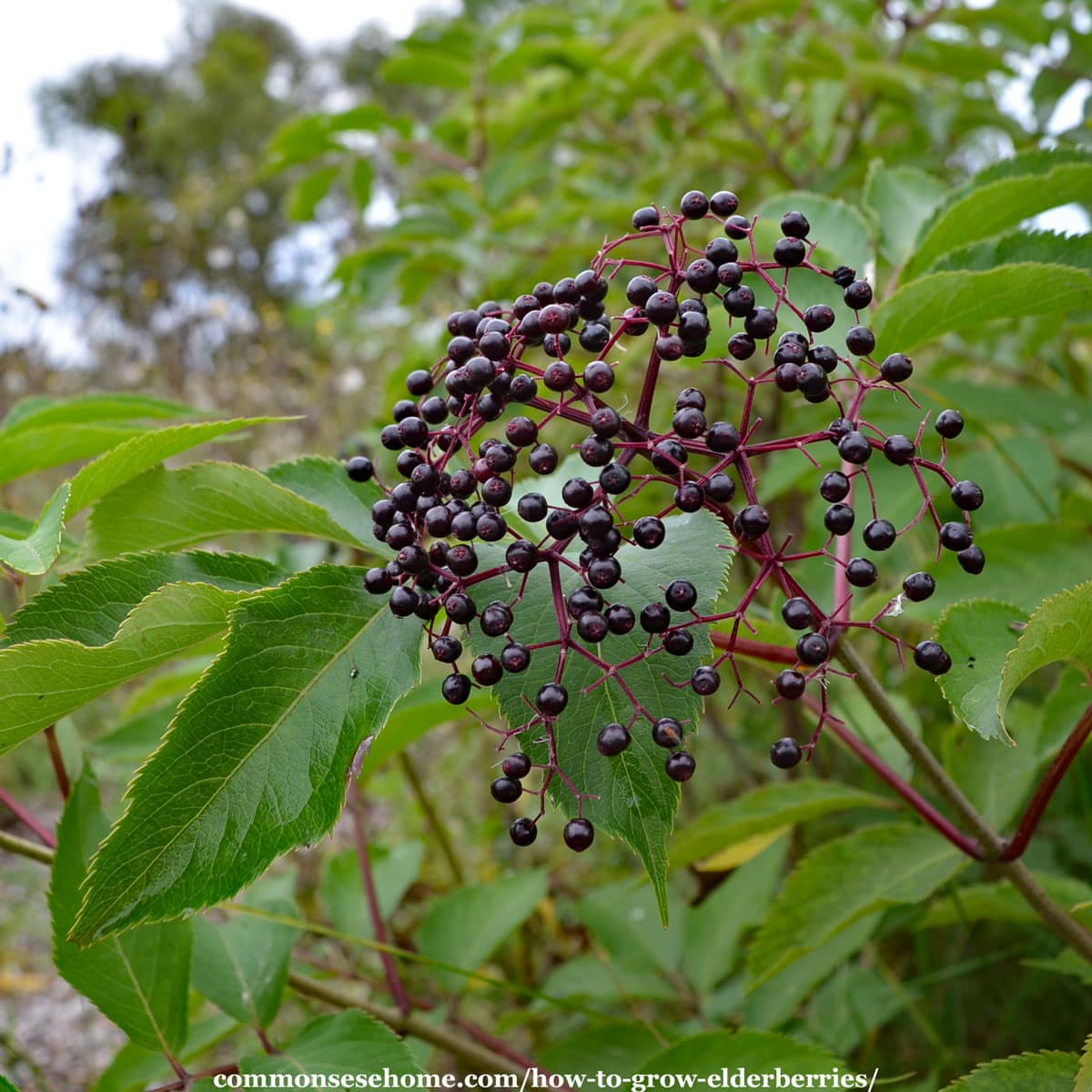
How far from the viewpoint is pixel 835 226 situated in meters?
1.64

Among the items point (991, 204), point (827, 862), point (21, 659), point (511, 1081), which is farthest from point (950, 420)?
point (511, 1081)

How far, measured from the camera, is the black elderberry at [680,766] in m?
0.93

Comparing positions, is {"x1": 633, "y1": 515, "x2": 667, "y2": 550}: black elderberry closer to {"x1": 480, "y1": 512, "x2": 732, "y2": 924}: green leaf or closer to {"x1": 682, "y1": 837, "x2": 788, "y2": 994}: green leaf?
{"x1": 480, "y1": 512, "x2": 732, "y2": 924}: green leaf

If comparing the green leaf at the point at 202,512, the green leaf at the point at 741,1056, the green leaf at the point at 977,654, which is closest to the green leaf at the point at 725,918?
the green leaf at the point at 741,1056

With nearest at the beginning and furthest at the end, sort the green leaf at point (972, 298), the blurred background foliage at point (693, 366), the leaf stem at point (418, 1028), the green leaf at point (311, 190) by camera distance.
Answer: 1. the green leaf at point (972, 298)
2. the leaf stem at point (418, 1028)
3. the blurred background foliage at point (693, 366)
4. the green leaf at point (311, 190)

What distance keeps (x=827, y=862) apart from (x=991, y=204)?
1.03m

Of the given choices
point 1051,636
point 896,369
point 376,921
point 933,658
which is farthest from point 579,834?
point 376,921

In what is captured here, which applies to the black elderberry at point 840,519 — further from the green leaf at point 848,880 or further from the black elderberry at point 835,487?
the green leaf at point 848,880

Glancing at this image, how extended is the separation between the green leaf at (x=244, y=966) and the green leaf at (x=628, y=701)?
2.43ft

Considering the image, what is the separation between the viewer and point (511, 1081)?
1569mm

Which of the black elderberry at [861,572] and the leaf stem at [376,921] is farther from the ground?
the black elderberry at [861,572]

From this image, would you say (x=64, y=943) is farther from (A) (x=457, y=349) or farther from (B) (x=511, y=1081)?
(A) (x=457, y=349)

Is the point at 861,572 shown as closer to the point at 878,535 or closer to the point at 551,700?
the point at 878,535

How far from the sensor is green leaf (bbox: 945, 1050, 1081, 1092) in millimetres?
1048
